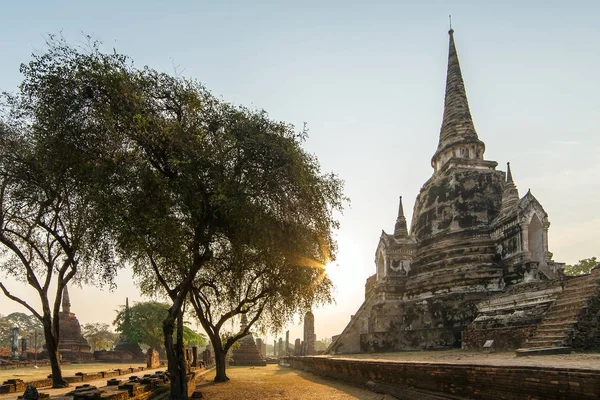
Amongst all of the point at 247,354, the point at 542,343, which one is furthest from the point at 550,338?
the point at 247,354

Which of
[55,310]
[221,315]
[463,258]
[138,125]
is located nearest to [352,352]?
[463,258]

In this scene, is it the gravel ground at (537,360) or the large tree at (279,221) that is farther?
the large tree at (279,221)

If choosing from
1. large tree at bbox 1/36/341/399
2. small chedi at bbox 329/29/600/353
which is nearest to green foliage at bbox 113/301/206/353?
small chedi at bbox 329/29/600/353

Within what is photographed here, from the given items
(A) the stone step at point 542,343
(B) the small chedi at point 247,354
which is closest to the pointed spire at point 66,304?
(B) the small chedi at point 247,354

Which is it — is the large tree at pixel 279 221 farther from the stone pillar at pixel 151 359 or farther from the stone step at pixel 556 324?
the stone pillar at pixel 151 359

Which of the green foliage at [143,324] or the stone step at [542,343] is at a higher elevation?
the stone step at [542,343]

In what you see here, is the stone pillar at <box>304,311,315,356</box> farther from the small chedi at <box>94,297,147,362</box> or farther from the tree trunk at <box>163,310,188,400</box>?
the tree trunk at <box>163,310,188,400</box>

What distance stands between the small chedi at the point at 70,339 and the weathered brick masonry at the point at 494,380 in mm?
38719

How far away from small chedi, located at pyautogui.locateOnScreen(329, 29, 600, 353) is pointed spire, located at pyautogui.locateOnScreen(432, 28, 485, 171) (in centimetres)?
6

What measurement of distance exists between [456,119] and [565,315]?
59.7 ft

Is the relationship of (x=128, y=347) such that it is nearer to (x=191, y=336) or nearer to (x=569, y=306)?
(x=191, y=336)

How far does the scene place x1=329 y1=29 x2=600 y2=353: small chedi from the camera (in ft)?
54.6

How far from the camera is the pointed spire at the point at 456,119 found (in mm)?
28031

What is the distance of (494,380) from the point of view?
295 inches
